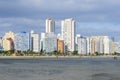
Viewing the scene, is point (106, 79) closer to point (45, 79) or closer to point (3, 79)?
point (45, 79)

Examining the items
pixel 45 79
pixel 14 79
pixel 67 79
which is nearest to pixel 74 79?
pixel 67 79

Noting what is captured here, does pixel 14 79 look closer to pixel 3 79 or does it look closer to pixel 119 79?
pixel 3 79

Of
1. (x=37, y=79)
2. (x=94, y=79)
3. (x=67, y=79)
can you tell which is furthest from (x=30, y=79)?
(x=94, y=79)

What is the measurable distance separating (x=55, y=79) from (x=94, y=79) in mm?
6785

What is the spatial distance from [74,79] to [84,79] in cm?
213

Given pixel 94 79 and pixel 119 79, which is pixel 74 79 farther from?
pixel 119 79

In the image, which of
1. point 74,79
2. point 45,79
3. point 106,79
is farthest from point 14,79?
point 106,79

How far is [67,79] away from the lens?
60.8 meters

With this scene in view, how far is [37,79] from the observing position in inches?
2378

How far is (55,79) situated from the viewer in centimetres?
5984

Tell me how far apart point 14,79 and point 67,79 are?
8809 millimetres

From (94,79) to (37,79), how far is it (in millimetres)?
9600

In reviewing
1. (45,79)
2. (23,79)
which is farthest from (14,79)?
(45,79)

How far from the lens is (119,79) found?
61.1 m
